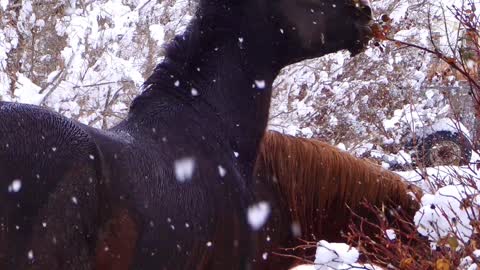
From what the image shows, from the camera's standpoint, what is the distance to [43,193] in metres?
2.63

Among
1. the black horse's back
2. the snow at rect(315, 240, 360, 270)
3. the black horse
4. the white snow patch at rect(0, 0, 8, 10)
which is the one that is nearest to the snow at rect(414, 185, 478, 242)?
the snow at rect(315, 240, 360, 270)

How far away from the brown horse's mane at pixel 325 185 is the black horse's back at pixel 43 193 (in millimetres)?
1524

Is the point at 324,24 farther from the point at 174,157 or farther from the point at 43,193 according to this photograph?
the point at 43,193

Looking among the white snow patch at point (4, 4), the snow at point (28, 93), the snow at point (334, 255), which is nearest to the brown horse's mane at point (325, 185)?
the snow at point (334, 255)

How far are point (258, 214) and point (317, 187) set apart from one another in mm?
789

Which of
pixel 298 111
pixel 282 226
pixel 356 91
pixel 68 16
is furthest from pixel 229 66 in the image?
pixel 356 91

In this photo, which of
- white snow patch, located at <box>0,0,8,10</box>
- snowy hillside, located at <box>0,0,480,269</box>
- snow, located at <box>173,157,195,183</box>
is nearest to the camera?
snow, located at <box>173,157,195,183</box>

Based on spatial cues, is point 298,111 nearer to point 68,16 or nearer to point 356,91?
point 356,91

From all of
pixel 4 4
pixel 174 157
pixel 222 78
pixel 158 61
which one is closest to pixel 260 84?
pixel 222 78

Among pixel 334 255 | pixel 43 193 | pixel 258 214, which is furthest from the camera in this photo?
pixel 258 214

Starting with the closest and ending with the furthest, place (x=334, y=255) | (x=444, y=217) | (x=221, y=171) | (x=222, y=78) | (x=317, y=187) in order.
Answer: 1. (x=444, y=217)
2. (x=334, y=255)
3. (x=221, y=171)
4. (x=222, y=78)
5. (x=317, y=187)

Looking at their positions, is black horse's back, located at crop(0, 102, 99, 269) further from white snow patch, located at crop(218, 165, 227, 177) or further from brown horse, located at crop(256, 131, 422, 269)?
brown horse, located at crop(256, 131, 422, 269)

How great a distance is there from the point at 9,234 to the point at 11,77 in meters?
4.14

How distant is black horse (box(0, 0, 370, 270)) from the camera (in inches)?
104
